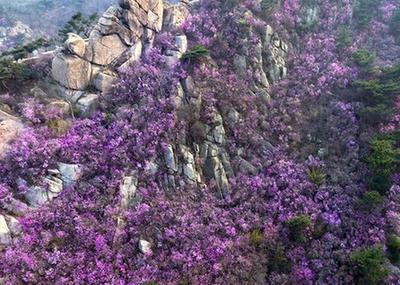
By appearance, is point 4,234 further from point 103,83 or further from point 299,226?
point 299,226

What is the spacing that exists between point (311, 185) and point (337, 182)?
1.42 metres

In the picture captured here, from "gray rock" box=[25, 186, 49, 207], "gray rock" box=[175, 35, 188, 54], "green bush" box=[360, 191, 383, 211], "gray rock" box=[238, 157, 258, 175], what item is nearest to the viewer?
"gray rock" box=[25, 186, 49, 207]

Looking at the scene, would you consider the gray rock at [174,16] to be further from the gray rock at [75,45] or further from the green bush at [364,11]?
the green bush at [364,11]

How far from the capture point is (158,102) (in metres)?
21.5

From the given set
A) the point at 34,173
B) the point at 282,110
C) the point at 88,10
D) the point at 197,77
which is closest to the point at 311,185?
the point at 282,110

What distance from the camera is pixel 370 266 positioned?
52.1ft

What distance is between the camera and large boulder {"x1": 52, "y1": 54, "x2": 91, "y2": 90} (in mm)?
21750

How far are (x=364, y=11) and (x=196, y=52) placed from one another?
684 inches

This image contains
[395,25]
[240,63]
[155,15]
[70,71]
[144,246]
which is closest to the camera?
[144,246]

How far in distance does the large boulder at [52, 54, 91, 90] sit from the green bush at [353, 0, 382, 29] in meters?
21.9

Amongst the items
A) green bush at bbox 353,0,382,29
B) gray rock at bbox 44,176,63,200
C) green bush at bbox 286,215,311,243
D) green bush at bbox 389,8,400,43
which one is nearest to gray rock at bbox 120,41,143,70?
gray rock at bbox 44,176,63,200

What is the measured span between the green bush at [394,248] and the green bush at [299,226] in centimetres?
351

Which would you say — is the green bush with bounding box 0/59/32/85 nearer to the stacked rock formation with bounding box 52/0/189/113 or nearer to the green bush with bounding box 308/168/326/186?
the stacked rock formation with bounding box 52/0/189/113

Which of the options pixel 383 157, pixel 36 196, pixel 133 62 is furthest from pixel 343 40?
pixel 36 196
